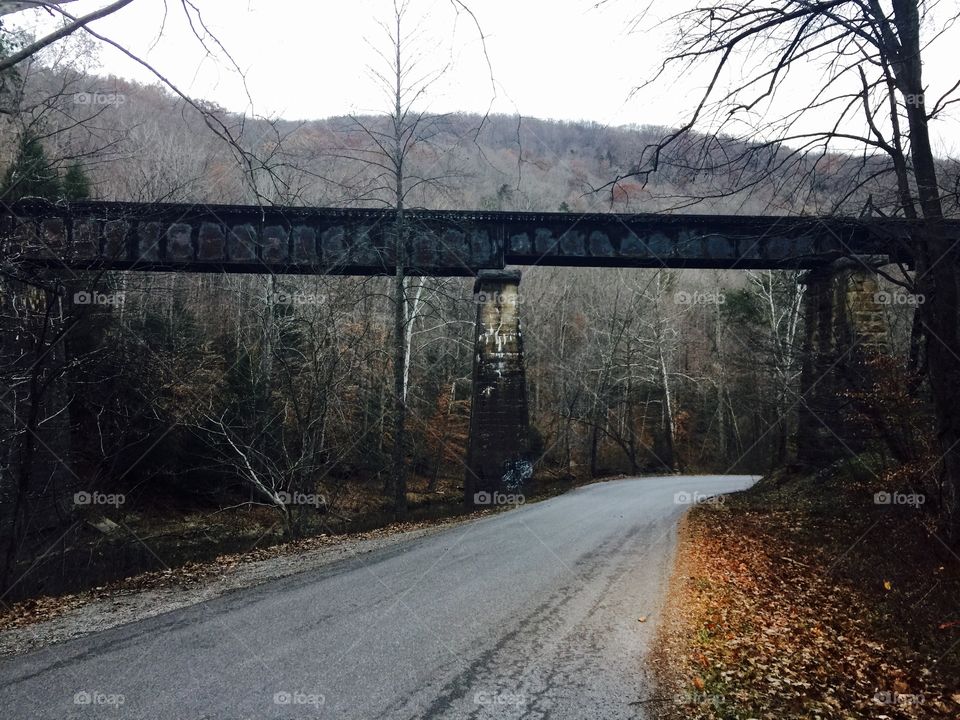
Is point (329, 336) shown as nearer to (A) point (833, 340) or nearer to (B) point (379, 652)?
(B) point (379, 652)

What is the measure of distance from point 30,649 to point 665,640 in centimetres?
553

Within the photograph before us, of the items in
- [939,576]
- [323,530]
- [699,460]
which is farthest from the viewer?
[699,460]

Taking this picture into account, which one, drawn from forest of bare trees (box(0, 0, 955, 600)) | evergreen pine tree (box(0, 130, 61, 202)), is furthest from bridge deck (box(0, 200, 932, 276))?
evergreen pine tree (box(0, 130, 61, 202))

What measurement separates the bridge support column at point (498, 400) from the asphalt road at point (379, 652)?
8.82 meters

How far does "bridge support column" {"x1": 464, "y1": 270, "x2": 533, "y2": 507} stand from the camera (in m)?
18.0

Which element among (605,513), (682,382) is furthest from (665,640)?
Result: (682,382)

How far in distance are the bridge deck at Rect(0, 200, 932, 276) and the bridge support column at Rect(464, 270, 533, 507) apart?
951mm

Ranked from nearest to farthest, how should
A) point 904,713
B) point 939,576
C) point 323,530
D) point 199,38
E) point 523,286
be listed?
point 199,38
point 904,713
point 939,576
point 323,530
point 523,286

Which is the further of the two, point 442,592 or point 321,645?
point 442,592

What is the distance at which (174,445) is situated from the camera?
74.9ft

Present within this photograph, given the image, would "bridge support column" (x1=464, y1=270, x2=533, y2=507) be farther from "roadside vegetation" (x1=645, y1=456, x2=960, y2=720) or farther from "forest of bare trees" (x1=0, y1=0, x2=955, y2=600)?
"roadside vegetation" (x1=645, y1=456, x2=960, y2=720)

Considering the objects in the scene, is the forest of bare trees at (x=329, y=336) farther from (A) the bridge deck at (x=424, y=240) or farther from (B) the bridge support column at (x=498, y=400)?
(B) the bridge support column at (x=498, y=400)

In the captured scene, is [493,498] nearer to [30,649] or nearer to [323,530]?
[323,530]

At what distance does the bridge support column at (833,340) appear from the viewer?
698 inches
